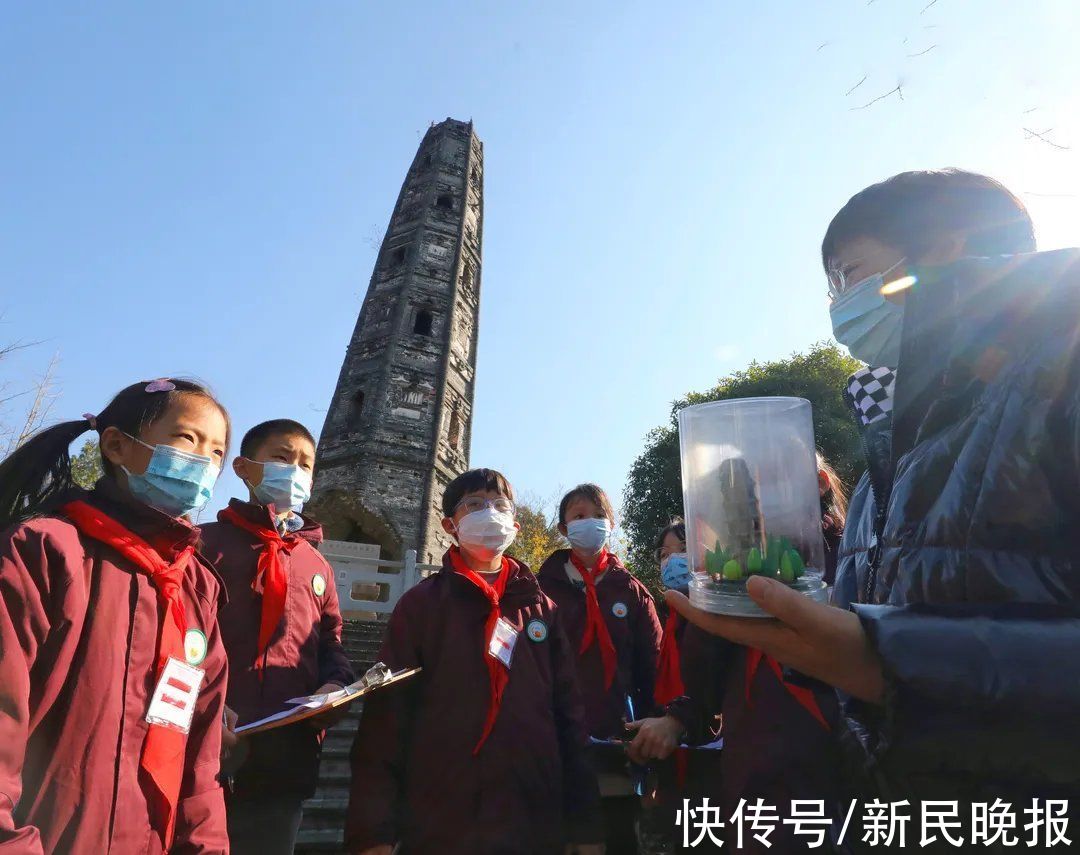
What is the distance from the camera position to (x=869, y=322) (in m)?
1.45

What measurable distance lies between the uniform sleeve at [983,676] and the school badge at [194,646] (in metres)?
1.74

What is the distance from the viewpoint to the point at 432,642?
2.60m

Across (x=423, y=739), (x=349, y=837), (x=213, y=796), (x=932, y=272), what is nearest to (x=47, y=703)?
(x=213, y=796)

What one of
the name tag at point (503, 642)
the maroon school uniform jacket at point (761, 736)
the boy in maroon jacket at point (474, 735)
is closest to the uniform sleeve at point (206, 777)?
the boy in maroon jacket at point (474, 735)

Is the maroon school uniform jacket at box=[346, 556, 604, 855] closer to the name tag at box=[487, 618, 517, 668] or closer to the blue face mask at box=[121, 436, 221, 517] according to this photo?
the name tag at box=[487, 618, 517, 668]

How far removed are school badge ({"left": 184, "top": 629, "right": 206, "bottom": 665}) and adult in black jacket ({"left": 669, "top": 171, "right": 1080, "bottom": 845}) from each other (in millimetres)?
1498

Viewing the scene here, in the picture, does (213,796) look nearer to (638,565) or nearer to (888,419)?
(888,419)

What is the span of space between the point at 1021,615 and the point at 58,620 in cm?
183

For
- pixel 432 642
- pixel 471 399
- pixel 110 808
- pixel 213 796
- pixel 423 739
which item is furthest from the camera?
pixel 471 399

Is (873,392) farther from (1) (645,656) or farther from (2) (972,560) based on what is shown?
(1) (645,656)

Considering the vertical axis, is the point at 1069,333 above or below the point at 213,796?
above

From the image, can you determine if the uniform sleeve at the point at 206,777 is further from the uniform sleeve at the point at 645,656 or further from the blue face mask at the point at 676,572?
the blue face mask at the point at 676,572

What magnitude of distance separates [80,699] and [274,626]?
1.19 m

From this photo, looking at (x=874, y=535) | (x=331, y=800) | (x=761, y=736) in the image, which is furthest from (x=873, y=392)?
(x=331, y=800)
